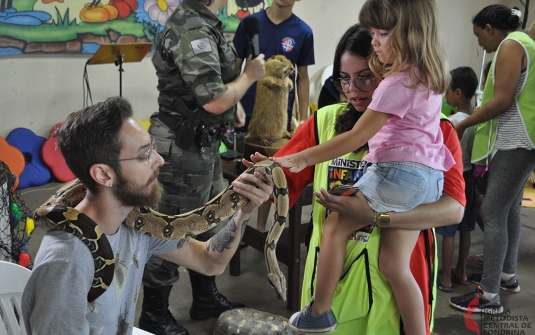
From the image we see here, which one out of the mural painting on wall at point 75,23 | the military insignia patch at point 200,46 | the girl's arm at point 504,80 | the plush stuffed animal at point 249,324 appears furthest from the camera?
the mural painting on wall at point 75,23

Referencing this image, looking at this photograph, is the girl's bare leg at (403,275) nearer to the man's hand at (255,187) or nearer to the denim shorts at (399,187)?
the denim shorts at (399,187)

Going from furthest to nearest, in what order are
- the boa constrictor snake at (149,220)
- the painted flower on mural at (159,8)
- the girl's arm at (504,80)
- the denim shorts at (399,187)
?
the painted flower on mural at (159,8) → the girl's arm at (504,80) → the denim shorts at (399,187) → the boa constrictor snake at (149,220)

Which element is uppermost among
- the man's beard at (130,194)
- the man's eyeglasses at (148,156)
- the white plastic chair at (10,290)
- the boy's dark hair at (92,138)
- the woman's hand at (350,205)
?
the boy's dark hair at (92,138)

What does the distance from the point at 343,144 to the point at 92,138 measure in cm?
87

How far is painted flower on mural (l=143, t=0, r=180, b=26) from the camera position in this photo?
285 inches

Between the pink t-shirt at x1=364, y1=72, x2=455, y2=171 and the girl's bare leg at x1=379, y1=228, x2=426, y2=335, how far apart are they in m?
0.29

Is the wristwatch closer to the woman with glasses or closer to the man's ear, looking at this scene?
the woman with glasses

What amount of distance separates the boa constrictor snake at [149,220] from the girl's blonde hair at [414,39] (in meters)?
0.62

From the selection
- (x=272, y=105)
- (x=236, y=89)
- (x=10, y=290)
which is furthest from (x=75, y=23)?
(x=10, y=290)

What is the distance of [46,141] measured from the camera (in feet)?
21.7

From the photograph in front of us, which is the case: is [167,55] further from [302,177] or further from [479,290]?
[479,290]

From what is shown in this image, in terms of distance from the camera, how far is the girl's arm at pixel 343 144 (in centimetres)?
199

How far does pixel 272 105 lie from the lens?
13.8 feet

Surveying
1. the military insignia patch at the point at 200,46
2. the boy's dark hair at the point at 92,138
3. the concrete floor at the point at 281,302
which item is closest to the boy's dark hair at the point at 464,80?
the concrete floor at the point at 281,302
